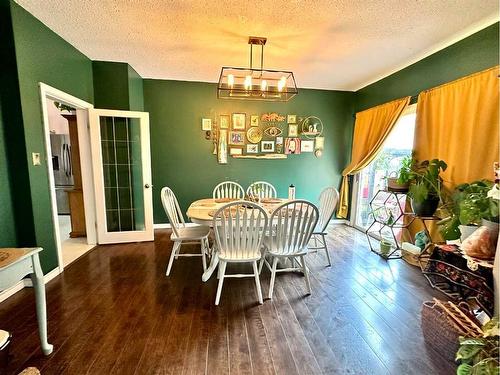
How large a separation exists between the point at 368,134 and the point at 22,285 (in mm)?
4907

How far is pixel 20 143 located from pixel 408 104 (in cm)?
444

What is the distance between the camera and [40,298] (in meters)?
1.55

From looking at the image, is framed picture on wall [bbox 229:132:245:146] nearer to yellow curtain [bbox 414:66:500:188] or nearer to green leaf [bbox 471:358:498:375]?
yellow curtain [bbox 414:66:500:188]

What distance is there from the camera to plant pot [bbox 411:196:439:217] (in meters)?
2.71

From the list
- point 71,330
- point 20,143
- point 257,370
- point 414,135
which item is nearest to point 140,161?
point 20,143

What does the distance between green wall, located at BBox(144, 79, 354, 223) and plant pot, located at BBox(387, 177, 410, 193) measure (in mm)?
1745

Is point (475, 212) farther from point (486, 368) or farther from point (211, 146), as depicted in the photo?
point (211, 146)

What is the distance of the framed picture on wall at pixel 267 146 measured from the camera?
456cm

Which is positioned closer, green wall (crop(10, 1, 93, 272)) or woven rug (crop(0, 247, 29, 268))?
woven rug (crop(0, 247, 29, 268))

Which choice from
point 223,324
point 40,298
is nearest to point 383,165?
point 223,324

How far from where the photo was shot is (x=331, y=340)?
70.7 inches

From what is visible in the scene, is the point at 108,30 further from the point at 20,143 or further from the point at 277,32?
the point at 277,32

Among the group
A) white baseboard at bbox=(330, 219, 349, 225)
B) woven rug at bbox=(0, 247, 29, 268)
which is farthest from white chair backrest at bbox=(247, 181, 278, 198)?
woven rug at bbox=(0, 247, 29, 268)

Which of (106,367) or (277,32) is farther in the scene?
(277,32)
